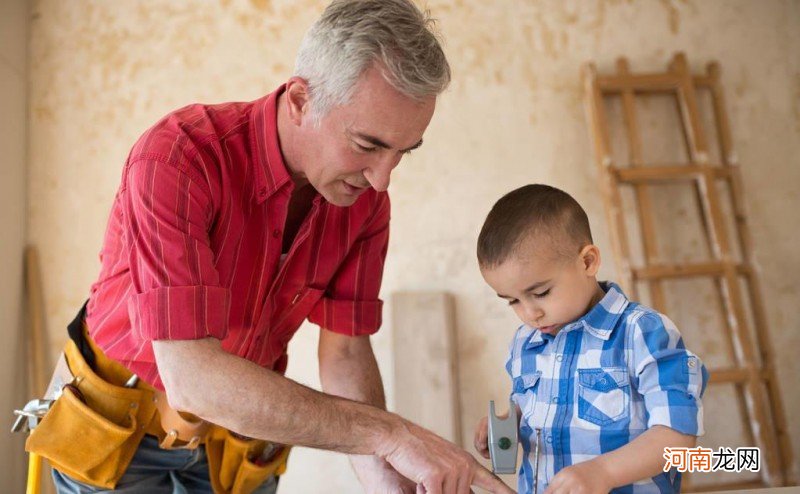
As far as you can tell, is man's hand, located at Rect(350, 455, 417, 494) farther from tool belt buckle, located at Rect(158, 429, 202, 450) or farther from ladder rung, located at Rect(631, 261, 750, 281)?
ladder rung, located at Rect(631, 261, 750, 281)

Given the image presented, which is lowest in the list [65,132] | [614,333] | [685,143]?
[614,333]

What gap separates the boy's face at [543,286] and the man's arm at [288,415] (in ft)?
1.25

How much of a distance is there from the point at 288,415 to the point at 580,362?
0.65 meters

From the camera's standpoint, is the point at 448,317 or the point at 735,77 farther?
the point at 735,77

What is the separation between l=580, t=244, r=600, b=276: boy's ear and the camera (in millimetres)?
1717

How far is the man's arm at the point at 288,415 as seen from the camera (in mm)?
1397

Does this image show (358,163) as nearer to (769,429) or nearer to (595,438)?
(595,438)

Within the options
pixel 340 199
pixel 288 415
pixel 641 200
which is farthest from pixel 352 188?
pixel 641 200

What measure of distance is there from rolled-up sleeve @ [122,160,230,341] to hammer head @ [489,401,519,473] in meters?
0.57

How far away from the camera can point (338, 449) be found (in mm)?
1462

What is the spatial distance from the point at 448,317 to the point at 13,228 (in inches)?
83.4

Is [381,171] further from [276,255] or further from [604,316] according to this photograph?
[604,316]

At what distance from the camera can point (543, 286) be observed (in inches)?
65.7

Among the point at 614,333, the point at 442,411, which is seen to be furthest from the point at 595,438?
the point at 442,411
